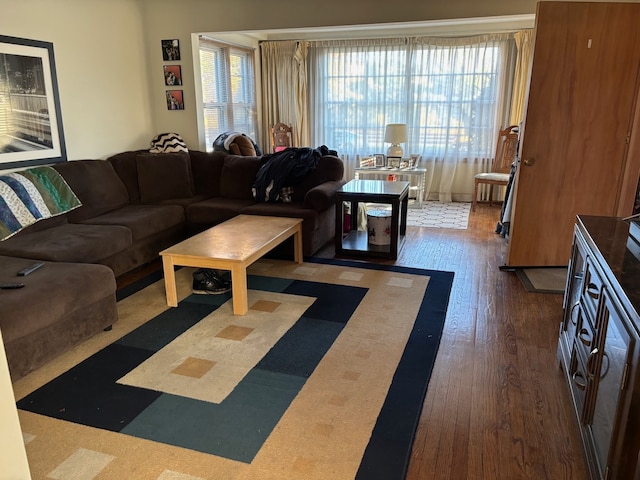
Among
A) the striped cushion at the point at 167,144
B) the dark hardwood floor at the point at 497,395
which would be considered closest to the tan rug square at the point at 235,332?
the dark hardwood floor at the point at 497,395

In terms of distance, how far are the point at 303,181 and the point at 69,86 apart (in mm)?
2135

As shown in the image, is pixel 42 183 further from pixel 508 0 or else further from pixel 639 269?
pixel 508 0

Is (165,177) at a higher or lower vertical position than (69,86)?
lower

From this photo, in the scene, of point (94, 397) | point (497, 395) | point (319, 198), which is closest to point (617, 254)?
point (497, 395)

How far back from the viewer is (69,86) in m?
4.02

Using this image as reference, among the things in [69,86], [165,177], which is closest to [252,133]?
[165,177]

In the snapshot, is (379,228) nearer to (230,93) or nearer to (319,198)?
(319,198)

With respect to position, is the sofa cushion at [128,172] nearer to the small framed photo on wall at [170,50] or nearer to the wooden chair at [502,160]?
the small framed photo on wall at [170,50]

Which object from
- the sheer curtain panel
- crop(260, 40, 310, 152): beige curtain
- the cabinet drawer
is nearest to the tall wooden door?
the cabinet drawer

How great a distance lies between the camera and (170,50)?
486 cm

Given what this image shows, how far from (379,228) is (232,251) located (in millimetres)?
1658

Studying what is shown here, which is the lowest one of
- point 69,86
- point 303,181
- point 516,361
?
point 516,361

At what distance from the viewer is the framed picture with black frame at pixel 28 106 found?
346 cm

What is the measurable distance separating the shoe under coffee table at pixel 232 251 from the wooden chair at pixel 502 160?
10.3 feet
